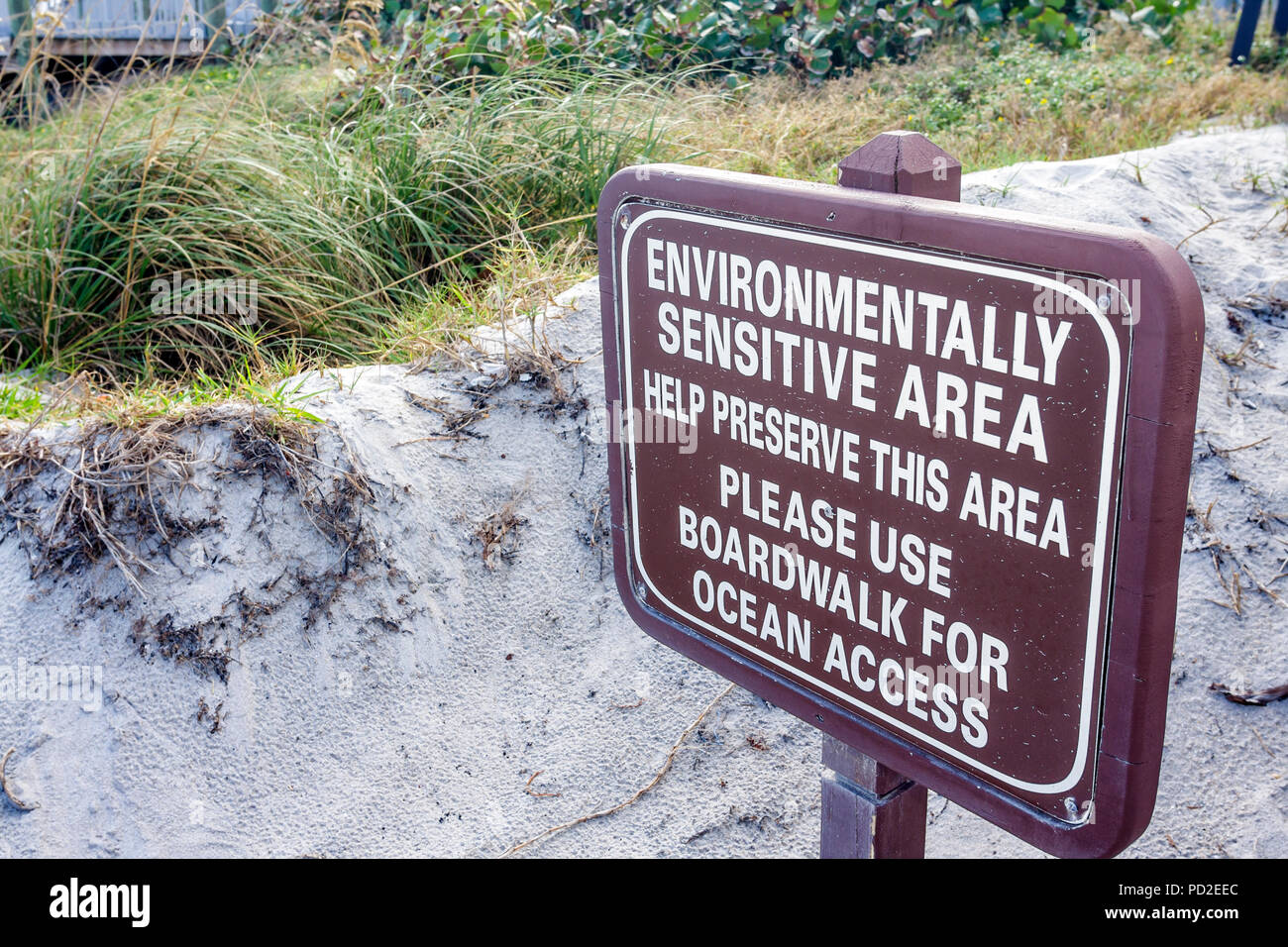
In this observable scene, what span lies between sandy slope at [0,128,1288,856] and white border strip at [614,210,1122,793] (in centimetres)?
130

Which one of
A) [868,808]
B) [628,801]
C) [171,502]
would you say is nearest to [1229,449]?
[628,801]

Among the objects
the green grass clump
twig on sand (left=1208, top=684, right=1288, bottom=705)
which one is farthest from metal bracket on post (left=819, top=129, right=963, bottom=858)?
the green grass clump

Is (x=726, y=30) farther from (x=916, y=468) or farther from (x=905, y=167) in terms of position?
(x=916, y=468)

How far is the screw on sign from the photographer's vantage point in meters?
0.99

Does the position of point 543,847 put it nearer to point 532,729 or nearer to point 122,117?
point 532,729

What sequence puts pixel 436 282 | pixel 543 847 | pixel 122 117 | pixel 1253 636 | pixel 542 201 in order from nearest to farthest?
pixel 543 847 < pixel 1253 636 < pixel 436 282 < pixel 542 201 < pixel 122 117

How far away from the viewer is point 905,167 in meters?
1.17

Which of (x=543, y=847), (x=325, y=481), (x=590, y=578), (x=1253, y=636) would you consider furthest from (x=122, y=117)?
(x=1253, y=636)

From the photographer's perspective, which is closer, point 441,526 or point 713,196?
point 713,196

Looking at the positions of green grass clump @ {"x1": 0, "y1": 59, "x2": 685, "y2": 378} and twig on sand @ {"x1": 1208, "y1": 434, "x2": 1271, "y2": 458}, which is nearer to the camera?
twig on sand @ {"x1": 1208, "y1": 434, "x2": 1271, "y2": 458}

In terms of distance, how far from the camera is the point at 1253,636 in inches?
109

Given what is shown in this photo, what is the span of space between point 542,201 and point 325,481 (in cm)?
167

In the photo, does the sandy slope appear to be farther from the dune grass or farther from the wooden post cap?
the wooden post cap

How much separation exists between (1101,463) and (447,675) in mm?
2223
